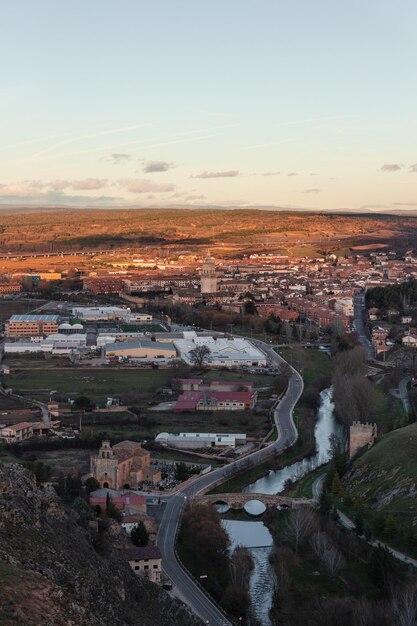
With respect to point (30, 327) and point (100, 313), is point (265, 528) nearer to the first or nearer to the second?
point (30, 327)

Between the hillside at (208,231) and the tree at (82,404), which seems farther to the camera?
the hillside at (208,231)

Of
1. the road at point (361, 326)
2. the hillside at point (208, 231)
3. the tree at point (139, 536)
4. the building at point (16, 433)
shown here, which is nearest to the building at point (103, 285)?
the road at point (361, 326)

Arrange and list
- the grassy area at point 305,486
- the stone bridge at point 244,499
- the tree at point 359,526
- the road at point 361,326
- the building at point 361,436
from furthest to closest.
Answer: the road at point 361,326 → the building at point 361,436 → the grassy area at point 305,486 → the stone bridge at point 244,499 → the tree at point 359,526

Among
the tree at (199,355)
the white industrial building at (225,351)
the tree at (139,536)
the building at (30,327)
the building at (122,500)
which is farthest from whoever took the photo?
the building at (30,327)

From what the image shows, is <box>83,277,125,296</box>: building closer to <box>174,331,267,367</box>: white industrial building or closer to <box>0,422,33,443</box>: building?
<box>174,331,267,367</box>: white industrial building

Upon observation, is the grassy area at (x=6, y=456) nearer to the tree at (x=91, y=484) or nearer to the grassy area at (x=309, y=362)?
the tree at (x=91, y=484)

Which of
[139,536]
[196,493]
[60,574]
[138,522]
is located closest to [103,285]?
[196,493]
